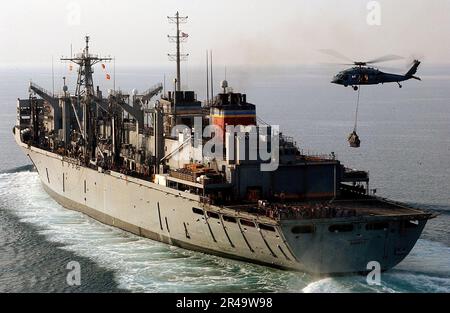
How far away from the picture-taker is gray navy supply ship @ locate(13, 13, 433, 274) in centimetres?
3603

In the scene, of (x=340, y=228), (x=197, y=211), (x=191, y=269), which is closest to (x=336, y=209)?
(x=340, y=228)

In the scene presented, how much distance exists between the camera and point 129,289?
3656cm

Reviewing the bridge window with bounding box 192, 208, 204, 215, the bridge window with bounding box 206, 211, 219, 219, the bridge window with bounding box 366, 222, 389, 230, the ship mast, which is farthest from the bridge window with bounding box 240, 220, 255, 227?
the ship mast

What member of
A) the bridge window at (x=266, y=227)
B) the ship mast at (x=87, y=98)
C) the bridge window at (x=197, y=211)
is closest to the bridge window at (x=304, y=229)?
the bridge window at (x=266, y=227)

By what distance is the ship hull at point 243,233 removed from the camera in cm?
3572

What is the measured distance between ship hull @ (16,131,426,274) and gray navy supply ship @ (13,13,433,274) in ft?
0.20

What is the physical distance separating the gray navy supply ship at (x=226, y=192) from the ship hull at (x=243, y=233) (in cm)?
6

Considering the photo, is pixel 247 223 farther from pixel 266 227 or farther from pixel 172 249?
pixel 172 249

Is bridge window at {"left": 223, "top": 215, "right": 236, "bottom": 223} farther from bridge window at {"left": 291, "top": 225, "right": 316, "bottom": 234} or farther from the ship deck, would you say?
bridge window at {"left": 291, "top": 225, "right": 316, "bottom": 234}
